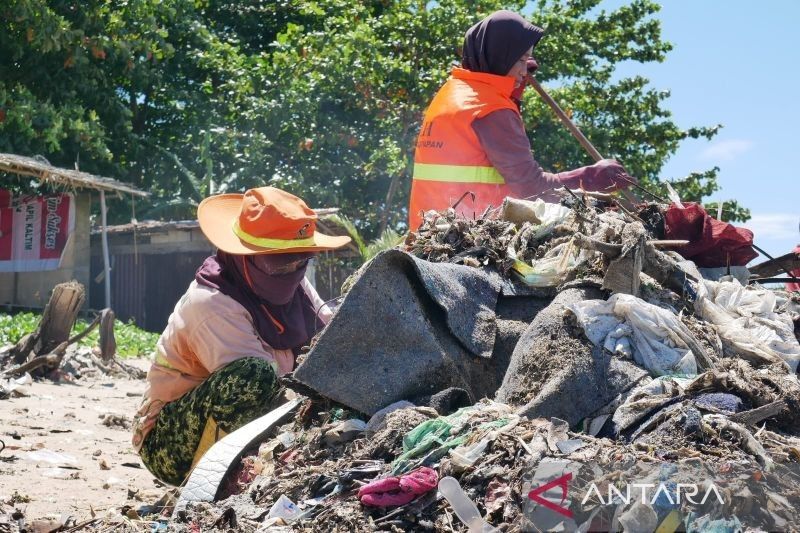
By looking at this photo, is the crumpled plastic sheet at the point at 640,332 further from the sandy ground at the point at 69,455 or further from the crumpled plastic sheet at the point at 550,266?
the sandy ground at the point at 69,455

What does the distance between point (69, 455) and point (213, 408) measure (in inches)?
111

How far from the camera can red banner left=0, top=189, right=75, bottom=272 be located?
16.7m

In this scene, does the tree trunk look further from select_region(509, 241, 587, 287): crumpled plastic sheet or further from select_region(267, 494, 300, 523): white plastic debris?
select_region(267, 494, 300, 523): white plastic debris

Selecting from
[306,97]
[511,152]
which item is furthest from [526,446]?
[306,97]

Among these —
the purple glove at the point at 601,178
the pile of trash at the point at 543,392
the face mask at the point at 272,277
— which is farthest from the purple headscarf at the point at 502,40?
the face mask at the point at 272,277

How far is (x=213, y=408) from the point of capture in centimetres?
416

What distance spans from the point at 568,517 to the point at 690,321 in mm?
1341

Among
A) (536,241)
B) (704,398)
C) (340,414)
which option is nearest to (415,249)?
(536,241)

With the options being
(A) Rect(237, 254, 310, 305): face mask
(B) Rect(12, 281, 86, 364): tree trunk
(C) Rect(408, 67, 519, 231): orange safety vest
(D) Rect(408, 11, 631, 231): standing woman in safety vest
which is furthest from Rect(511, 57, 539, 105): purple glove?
(B) Rect(12, 281, 86, 364): tree trunk

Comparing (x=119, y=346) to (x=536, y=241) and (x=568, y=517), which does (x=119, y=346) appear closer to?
(x=536, y=241)

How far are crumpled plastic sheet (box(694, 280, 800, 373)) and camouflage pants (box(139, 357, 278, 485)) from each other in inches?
68.5

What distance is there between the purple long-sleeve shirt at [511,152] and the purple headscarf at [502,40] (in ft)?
0.92

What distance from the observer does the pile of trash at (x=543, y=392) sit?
264cm

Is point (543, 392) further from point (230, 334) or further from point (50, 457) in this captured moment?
point (50, 457)
